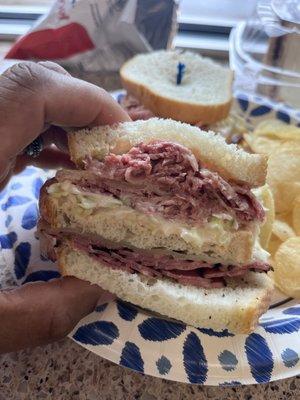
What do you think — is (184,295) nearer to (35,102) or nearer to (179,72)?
(35,102)

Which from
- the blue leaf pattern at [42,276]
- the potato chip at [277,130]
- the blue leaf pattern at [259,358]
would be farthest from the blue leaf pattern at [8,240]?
the potato chip at [277,130]

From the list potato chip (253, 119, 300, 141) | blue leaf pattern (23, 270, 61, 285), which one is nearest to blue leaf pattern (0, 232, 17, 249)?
blue leaf pattern (23, 270, 61, 285)

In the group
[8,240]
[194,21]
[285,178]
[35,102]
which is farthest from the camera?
[194,21]

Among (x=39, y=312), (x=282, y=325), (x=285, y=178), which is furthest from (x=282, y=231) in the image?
(x=39, y=312)

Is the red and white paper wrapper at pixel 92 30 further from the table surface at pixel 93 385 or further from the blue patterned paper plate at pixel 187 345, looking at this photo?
the table surface at pixel 93 385

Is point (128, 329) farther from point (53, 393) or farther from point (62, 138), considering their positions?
point (62, 138)

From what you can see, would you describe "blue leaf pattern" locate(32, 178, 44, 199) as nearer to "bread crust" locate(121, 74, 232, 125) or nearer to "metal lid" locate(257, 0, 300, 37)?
"bread crust" locate(121, 74, 232, 125)
